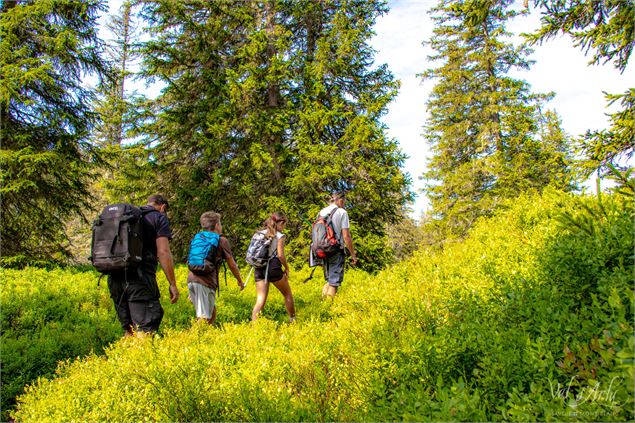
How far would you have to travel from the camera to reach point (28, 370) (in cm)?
560

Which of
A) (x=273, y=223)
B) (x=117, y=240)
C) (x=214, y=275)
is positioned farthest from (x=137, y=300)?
(x=273, y=223)

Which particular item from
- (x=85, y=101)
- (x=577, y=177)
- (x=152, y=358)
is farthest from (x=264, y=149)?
(x=152, y=358)

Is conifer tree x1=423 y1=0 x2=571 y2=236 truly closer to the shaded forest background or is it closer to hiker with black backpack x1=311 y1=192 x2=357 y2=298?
the shaded forest background

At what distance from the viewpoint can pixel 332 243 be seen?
8.06 m

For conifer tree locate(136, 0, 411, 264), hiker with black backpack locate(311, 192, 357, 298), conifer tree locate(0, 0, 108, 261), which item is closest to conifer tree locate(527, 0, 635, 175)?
hiker with black backpack locate(311, 192, 357, 298)

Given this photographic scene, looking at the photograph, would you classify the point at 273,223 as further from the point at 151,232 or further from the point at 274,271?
the point at 151,232

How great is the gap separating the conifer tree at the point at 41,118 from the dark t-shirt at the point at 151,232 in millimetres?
Answer: 7811

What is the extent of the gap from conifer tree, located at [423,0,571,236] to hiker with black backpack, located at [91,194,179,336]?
47.4 feet

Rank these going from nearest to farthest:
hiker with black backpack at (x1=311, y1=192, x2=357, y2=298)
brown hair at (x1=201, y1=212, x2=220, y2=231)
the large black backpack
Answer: the large black backpack
brown hair at (x1=201, y1=212, x2=220, y2=231)
hiker with black backpack at (x1=311, y1=192, x2=357, y2=298)

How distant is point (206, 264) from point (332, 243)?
8.87 ft

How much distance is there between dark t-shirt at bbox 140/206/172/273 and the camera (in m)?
5.41

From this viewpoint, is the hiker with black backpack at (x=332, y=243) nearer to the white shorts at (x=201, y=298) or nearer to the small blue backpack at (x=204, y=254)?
the small blue backpack at (x=204, y=254)

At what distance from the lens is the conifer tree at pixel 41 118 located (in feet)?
37.4

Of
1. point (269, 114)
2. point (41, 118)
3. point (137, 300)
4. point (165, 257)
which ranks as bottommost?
point (137, 300)
